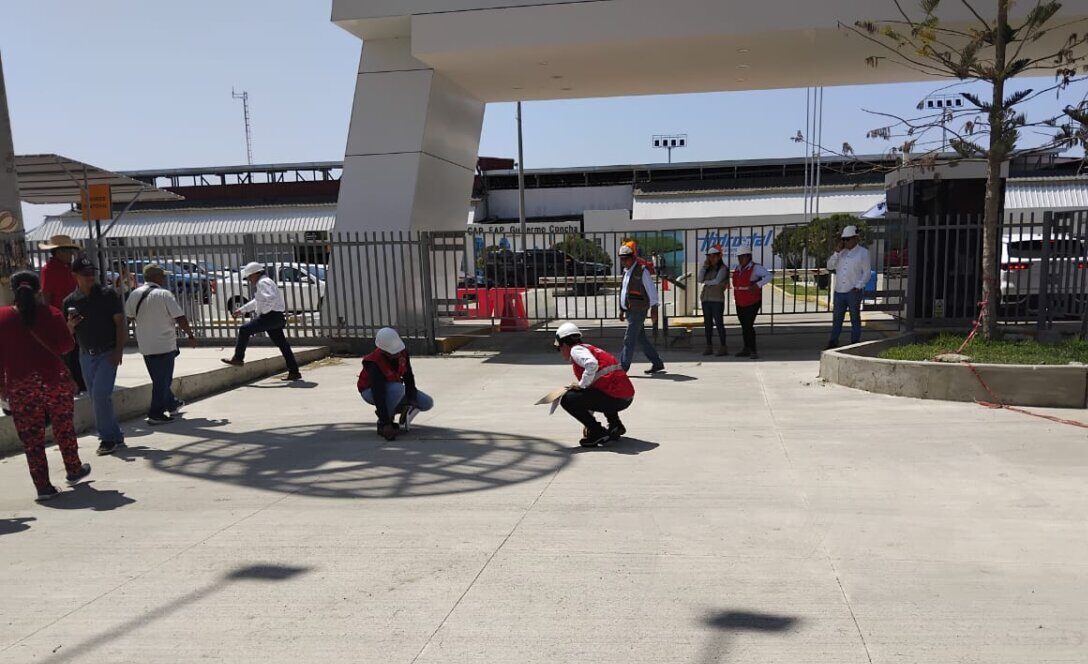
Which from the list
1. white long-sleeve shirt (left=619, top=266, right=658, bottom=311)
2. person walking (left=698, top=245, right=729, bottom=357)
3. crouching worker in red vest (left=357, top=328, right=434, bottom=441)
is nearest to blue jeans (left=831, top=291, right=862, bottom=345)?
person walking (left=698, top=245, right=729, bottom=357)

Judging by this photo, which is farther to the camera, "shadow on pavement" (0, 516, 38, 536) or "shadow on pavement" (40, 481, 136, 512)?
"shadow on pavement" (40, 481, 136, 512)

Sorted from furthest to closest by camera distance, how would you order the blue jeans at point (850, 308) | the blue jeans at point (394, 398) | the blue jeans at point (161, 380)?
the blue jeans at point (850, 308) → the blue jeans at point (161, 380) → the blue jeans at point (394, 398)

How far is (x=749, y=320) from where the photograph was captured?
10695mm

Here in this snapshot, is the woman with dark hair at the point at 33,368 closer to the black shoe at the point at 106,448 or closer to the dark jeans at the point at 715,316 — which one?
the black shoe at the point at 106,448

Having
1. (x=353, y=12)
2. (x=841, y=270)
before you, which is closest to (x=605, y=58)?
(x=353, y=12)

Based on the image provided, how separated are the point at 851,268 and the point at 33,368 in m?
9.15

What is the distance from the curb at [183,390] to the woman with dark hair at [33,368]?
Answer: 1.78 m

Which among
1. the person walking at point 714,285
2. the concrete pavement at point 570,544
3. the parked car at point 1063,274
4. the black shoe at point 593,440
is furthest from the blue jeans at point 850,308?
the black shoe at point 593,440

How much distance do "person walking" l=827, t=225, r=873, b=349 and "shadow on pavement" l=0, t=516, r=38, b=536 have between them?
30.4 feet

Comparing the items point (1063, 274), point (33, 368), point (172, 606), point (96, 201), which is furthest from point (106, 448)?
point (1063, 274)

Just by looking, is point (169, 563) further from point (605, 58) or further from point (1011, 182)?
point (1011, 182)

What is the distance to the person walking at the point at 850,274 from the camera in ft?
33.1

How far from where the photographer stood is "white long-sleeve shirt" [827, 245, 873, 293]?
1007 centimetres

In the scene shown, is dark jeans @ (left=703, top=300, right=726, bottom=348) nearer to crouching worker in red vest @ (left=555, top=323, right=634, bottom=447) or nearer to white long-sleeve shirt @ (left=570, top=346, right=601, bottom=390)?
crouching worker in red vest @ (left=555, top=323, right=634, bottom=447)
